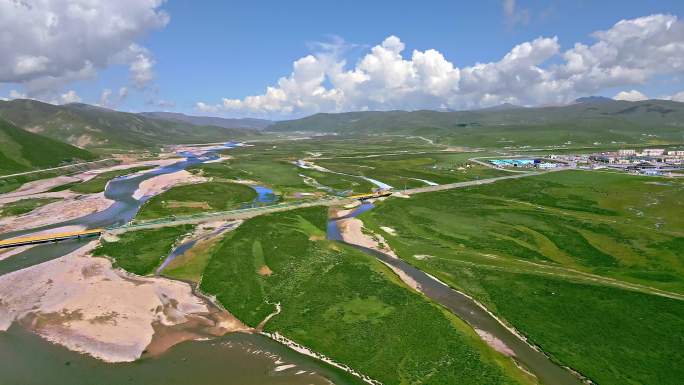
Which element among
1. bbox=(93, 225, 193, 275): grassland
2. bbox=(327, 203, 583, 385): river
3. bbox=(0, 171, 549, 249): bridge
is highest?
bbox=(0, 171, 549, 249): bridge

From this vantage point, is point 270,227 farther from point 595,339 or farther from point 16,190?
point 16,190

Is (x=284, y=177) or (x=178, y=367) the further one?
(x=284, y=177)

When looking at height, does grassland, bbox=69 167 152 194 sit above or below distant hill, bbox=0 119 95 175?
below

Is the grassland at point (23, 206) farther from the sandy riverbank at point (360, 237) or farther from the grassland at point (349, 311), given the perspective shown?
the sandy riverbank at point (360, 237)

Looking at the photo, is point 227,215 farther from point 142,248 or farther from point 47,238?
point 47,238

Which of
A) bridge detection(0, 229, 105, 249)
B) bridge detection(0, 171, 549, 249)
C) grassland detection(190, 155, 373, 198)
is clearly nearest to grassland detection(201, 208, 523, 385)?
bridge detection(0, 171, 549, 249)

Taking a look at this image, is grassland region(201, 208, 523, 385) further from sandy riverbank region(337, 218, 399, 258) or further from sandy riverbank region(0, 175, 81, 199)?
sandy riverbank region(0, 175, 81, 199)

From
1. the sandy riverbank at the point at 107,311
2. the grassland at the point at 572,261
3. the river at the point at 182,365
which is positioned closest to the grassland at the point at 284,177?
the grassland at the point at 572,261

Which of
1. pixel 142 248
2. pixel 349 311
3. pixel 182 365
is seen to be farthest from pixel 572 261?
pixel 142 248
